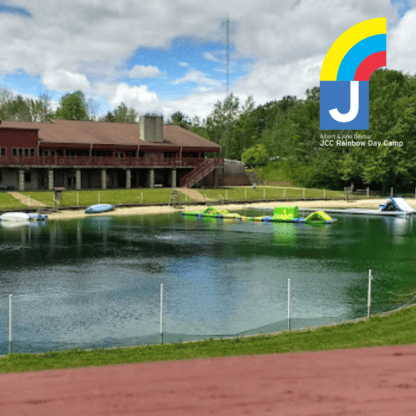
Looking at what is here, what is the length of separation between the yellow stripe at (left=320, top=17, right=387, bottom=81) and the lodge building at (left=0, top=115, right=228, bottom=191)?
23.6 m

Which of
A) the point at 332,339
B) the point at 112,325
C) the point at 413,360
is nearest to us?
the point at 413,360

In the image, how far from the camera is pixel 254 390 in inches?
279

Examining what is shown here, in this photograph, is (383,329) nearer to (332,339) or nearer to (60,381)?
(332,339)

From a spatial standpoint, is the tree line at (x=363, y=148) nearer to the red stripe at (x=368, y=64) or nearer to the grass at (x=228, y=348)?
the red stripe at (x=368, y=64)

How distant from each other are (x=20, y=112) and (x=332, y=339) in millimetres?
127316

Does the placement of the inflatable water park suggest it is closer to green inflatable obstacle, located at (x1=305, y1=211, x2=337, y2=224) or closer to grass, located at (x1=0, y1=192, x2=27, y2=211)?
green inflatable obstacle, located at (x1=305, y1=211, x2=337, y2=224)

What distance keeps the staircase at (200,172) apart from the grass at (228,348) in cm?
6556

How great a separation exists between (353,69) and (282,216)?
2878 cm

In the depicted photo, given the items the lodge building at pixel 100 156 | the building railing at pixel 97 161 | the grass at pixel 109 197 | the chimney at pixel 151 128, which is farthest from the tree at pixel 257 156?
the grass at pixel 109 197

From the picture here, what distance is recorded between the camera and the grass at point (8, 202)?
5578 centimetres

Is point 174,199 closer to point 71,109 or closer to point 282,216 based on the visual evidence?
point 282,216

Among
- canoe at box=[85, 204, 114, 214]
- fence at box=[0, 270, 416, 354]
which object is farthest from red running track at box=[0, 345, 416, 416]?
canoe at box=[85, 204, 114, 214]

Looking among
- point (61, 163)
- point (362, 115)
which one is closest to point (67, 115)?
point (61, 163)

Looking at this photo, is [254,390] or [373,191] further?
[373,191]
